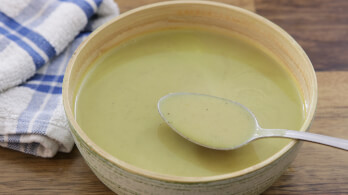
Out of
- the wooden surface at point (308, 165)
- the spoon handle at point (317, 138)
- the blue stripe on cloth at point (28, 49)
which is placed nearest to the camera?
the spoon handle at point (317, 138)

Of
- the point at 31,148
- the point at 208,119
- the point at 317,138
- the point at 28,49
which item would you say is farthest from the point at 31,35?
the point at 317,138

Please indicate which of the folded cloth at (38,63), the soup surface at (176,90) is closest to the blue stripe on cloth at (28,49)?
the folded cloth at (38,63)

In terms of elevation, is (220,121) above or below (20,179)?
above

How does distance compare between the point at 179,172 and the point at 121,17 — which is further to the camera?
the point at 121,17

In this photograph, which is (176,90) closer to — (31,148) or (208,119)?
(208,119)

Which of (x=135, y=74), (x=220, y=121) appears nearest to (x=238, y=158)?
(x=220, y=121)

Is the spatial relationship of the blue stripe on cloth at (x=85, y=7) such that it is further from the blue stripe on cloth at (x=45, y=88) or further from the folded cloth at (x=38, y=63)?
the blue stripe on cloth at (x=45, y=88)

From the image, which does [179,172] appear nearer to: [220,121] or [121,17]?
[220,121]
